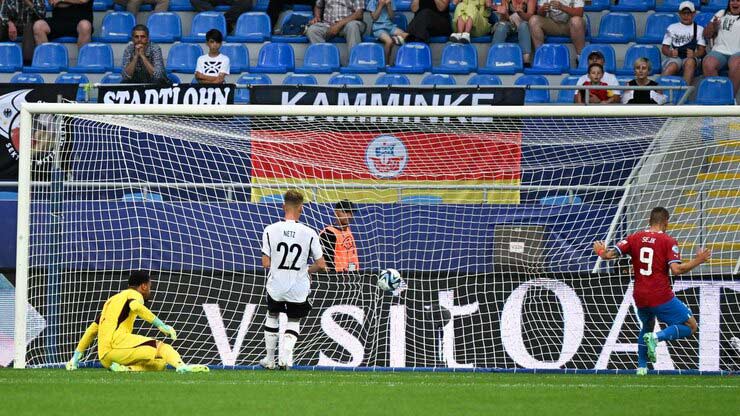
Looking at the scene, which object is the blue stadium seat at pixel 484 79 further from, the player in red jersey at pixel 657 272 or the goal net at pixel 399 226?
the player in red jersey at pixel 657 272

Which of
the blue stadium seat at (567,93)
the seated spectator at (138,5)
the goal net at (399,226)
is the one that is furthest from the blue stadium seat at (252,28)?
the goal net at (399,226)

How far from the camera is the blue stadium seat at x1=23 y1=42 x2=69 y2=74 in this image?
56.0ft

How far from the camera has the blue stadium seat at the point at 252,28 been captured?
17.3 metres

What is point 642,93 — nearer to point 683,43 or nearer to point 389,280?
point 683,43

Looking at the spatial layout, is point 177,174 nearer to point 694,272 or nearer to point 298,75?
point 298,75

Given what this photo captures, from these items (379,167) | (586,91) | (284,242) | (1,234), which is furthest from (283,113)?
(586,91)

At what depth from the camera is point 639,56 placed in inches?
650

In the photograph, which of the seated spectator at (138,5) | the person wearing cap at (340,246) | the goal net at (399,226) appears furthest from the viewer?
the seated spectator at (138,5)

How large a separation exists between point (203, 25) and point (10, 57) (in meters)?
2.86

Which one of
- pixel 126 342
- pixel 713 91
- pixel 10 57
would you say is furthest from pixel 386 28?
pixel 126 342

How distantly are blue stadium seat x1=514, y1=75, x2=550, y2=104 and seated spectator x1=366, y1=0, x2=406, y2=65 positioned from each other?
196 cm

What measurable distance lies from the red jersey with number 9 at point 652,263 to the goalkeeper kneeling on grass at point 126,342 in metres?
4.03

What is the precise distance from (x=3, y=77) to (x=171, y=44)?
97.7 inches

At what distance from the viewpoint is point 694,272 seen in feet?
42.0
